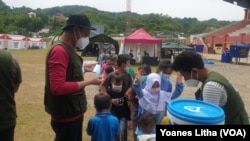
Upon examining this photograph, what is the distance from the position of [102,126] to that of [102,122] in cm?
5

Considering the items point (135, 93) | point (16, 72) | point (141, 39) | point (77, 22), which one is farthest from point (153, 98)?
point (141, 39)

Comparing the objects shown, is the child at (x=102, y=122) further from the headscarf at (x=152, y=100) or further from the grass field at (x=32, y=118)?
the grass field at (x=32, y=118)

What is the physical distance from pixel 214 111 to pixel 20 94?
8.43 m

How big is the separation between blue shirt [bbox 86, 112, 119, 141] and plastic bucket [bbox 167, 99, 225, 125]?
177 cm

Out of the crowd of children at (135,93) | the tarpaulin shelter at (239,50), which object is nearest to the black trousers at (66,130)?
the crowd of children at (135,93)

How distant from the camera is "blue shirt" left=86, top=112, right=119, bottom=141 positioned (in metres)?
3.74

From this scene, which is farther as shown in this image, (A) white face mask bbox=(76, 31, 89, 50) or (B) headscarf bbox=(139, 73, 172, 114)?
(B) headscarf bbox=(139, 73, 172, 114)

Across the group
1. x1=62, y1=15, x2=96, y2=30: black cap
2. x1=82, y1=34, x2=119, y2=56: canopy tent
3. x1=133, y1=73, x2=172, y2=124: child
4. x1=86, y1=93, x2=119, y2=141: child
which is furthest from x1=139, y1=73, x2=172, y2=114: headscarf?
x1=82, y1=34, x2=119, y2=56: canopy tent

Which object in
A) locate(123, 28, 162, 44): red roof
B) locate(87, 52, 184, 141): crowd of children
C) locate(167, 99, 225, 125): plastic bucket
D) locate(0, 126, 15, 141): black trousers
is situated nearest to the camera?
locate(167, 99, 225, 125): plastic bucket

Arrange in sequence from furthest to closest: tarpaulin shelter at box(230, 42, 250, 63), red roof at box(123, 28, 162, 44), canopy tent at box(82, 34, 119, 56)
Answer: canopy tent at box(82, 34, 119, 56) < tarpaulin shelter at box(230, 42, 250, 63) < red roof at box(123, 28, 162, 44)

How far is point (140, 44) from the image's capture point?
22016mm

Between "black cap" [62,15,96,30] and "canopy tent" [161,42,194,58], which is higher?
"black cap" [62,15,96,30]

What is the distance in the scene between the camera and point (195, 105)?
214 cm

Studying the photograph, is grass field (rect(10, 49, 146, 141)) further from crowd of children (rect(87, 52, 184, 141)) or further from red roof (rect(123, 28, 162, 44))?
red roof (rect(123, 28, 162, 44))
